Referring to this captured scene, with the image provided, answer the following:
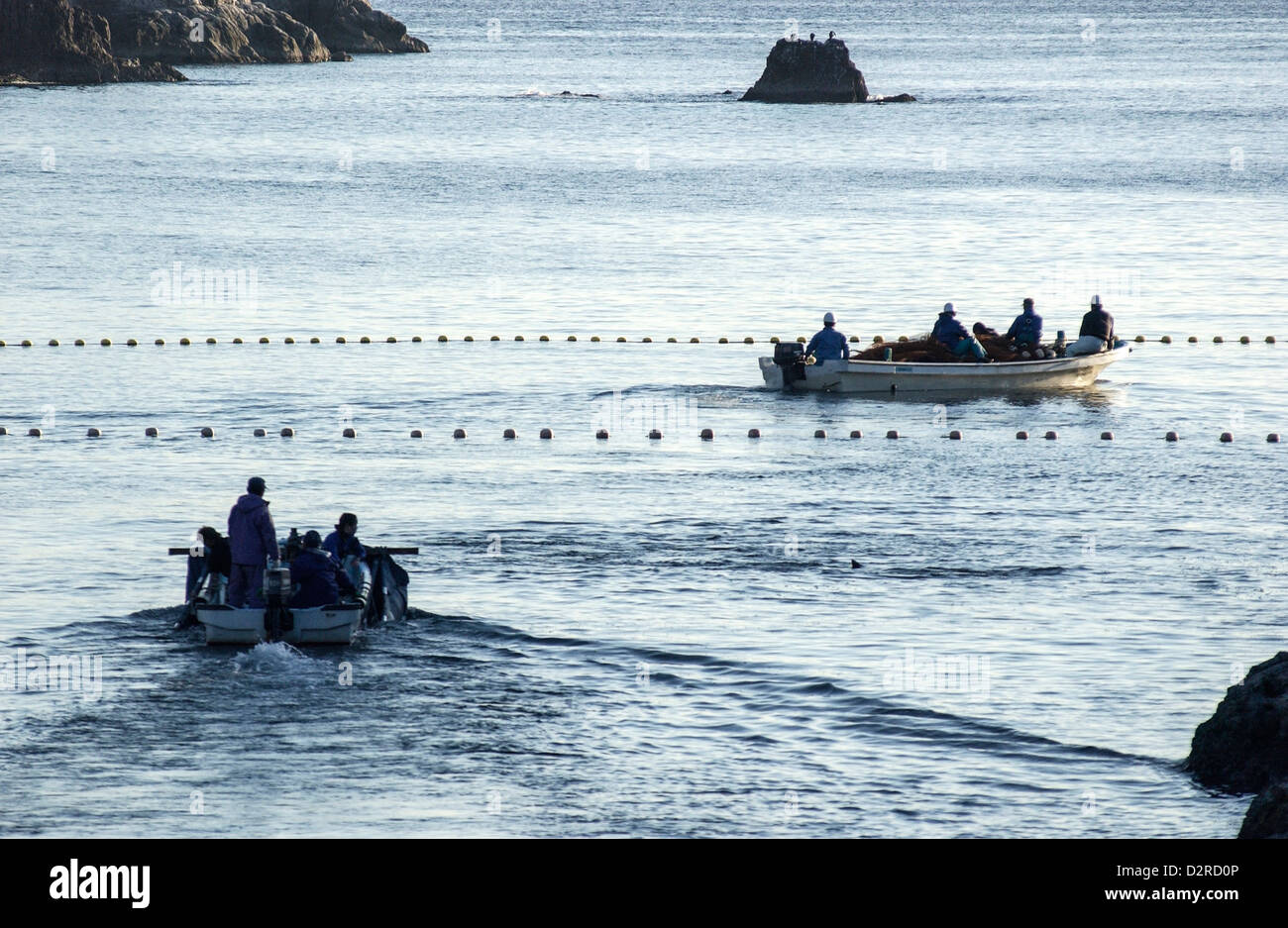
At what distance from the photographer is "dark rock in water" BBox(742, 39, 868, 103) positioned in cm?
Answer: 11750

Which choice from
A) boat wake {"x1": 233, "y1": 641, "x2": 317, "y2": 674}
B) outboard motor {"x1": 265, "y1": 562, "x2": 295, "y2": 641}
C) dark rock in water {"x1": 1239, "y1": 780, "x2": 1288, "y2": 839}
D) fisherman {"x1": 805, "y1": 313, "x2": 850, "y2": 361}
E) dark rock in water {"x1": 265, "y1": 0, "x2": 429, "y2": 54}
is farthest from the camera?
dark rock in water {"x1": 265, "y1": 0, "x2": 429, "y2": 54}

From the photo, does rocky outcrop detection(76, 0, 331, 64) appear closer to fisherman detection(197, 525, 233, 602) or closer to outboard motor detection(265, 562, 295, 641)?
fisherman detection(197, 525, 233, 602)

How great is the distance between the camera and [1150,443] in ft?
102

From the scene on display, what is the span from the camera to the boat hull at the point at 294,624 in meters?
18.2

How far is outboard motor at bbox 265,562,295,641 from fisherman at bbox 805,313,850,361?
57.6ft

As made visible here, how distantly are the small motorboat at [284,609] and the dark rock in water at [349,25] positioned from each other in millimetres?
139082

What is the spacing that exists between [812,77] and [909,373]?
87.1 metres

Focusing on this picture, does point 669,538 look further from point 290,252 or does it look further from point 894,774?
point 290,252

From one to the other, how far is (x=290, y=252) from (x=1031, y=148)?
51350mm

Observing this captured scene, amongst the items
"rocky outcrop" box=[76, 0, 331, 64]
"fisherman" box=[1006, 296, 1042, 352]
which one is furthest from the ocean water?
"rocky outcrop" box=[76, 0, 331, 64]

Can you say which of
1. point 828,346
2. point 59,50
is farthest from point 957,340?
point 59,50

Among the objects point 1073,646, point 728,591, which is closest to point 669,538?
point 728,591

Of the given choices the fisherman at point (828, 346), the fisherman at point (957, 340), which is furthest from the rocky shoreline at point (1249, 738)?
the fisherman at point (828, 346)

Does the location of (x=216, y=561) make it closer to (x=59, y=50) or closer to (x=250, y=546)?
(x=250, y=546)
